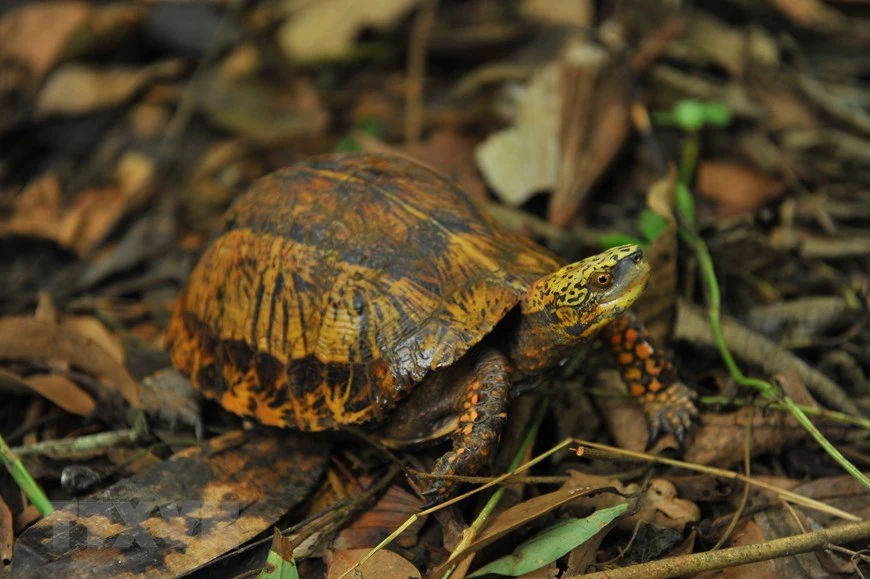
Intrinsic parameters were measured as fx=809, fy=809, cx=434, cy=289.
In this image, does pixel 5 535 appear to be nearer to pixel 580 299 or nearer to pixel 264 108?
pixel 580 299

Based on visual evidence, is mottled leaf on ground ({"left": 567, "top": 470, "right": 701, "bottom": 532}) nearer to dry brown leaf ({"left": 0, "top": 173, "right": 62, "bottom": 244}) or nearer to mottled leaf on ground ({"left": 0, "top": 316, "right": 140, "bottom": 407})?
mottled leaf on ground ({"left": 0, "top": 316, "right": 140, "bottom": 407})

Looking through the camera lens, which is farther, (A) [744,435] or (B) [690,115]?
(B) [690,115]

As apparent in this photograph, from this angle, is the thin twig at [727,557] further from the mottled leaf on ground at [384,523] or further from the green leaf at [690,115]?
the green leaf at [690,115]

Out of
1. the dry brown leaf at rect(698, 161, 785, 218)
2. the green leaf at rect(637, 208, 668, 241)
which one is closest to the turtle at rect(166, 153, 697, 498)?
the green leaf at rect(637, 208, 668, 241)

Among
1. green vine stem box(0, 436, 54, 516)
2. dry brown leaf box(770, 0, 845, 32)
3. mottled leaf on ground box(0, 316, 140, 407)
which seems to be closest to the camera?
green vine stem box(0, 436, 54, 516)

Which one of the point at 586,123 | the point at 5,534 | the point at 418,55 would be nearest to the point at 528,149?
the point at 586,123

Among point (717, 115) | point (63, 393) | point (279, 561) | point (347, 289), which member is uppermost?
point (347, 289)

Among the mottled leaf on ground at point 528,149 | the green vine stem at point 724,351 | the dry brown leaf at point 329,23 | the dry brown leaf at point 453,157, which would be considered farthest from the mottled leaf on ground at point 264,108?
the green vine stem at point 724,351
